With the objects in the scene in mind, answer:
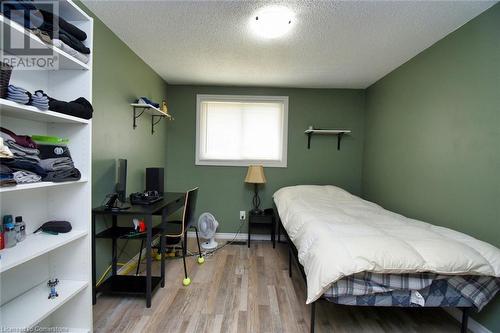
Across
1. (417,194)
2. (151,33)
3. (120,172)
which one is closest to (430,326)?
(417,194)

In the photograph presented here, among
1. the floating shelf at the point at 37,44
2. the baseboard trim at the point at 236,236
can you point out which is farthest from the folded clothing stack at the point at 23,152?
the baseboard trim at the point at 236,236

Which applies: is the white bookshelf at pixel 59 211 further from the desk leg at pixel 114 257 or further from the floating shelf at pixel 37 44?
the desk leg at pixel 114 257

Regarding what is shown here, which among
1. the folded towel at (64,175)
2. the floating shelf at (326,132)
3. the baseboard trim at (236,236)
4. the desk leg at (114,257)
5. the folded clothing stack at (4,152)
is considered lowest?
the baseboard trim at (236,236)

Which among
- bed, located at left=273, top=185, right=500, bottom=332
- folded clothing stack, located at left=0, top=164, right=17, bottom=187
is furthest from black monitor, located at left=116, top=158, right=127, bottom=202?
bed, located at left=273, top=185, right=500, bottom=332

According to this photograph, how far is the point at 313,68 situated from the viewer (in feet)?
8.72

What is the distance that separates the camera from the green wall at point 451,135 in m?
1.54

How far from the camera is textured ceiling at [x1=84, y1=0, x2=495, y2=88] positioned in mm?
1618

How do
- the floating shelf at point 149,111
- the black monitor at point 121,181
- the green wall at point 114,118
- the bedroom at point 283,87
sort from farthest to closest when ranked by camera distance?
the floating shelf at point 149,111 < the black monitor at point 121,181 < the green wall at point 114,118 < the bedroom at point 283,87

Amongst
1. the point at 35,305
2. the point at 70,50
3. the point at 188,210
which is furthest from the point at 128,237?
the point at 70,50

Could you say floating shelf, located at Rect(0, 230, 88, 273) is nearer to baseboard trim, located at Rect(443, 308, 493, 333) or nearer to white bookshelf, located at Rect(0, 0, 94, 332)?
white bookshelf, located at Rect(0, 0, 94, 332)

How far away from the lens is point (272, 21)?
171cm

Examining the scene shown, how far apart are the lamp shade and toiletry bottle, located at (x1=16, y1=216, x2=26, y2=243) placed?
2297mm

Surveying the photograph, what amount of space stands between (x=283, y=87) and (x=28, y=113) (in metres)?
2.92

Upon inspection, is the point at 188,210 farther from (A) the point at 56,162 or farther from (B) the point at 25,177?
(B) the point at 25,177
